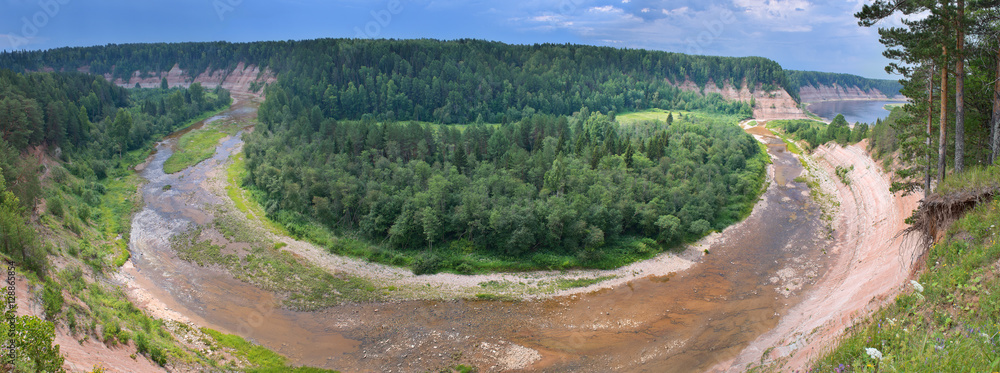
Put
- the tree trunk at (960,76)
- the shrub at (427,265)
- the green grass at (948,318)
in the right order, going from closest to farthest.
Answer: the green grass at (948,318) → the tree trunk at (960,76) → the shrub at (427,265)

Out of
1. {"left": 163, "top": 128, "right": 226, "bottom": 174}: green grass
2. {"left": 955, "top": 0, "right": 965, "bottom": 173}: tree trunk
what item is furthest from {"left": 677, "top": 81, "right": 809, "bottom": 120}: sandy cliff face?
{"left": 163, "top": 128, "right": 226, "bottom": 174}: green grass

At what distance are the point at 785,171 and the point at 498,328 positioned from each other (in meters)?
63.3

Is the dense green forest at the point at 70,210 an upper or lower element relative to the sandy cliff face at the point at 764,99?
lower

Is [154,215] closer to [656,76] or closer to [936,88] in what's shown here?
[936,88]

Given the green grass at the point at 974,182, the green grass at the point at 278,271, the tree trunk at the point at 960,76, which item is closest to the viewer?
the green grass at the point at 974,182

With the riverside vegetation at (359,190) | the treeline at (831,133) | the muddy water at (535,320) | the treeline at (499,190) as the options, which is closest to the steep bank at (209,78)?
the riverside vegetation at (359,190)

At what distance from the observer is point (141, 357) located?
2303 centimetres

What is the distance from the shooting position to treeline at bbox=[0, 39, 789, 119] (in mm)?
→ 108562

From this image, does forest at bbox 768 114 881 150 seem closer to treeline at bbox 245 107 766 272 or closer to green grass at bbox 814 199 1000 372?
treeline at bbox 245 107 766 272

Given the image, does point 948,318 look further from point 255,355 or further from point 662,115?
point 662,115

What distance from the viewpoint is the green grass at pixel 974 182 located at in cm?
1883

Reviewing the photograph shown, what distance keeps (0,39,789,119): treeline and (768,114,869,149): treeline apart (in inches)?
1693

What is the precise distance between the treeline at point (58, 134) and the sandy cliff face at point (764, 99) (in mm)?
147433

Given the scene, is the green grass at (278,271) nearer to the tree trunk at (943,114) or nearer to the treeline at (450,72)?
the tree trunk at (943,114)
